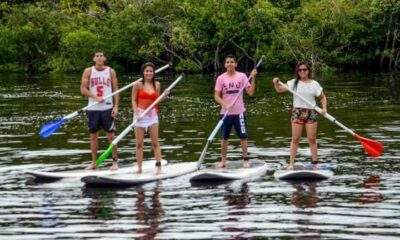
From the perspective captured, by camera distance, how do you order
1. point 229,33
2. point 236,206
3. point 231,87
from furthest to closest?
point 229,33
point 231,87
point 236,206

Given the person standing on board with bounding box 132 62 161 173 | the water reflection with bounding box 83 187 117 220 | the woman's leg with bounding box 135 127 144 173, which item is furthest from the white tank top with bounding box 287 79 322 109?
the water reflection with bounding box 83 187 117 220

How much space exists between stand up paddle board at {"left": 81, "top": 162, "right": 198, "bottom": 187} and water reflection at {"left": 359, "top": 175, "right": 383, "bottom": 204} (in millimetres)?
2905

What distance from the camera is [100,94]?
14.1 m

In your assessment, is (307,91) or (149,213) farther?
(307,91)

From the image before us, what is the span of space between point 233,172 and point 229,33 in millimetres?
41817

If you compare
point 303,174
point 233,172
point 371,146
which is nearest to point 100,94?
point 233,172

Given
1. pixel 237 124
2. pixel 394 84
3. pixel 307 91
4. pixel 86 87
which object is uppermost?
pixel 86 87

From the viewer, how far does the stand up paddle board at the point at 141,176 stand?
41.8ft

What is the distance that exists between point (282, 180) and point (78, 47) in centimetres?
4767

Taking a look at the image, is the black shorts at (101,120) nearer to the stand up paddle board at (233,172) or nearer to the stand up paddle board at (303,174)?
the stand up paddle board at (233,172)

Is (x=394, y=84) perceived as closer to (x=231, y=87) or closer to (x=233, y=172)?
(x=231, y=87)

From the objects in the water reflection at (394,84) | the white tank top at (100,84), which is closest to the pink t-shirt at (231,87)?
the white tank top at (100,84)

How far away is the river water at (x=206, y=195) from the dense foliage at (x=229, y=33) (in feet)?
101

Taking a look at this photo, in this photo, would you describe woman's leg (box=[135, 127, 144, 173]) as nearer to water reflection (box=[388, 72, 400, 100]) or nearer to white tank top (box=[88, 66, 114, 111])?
white tank top (box=[88, 66, 114, 111])
